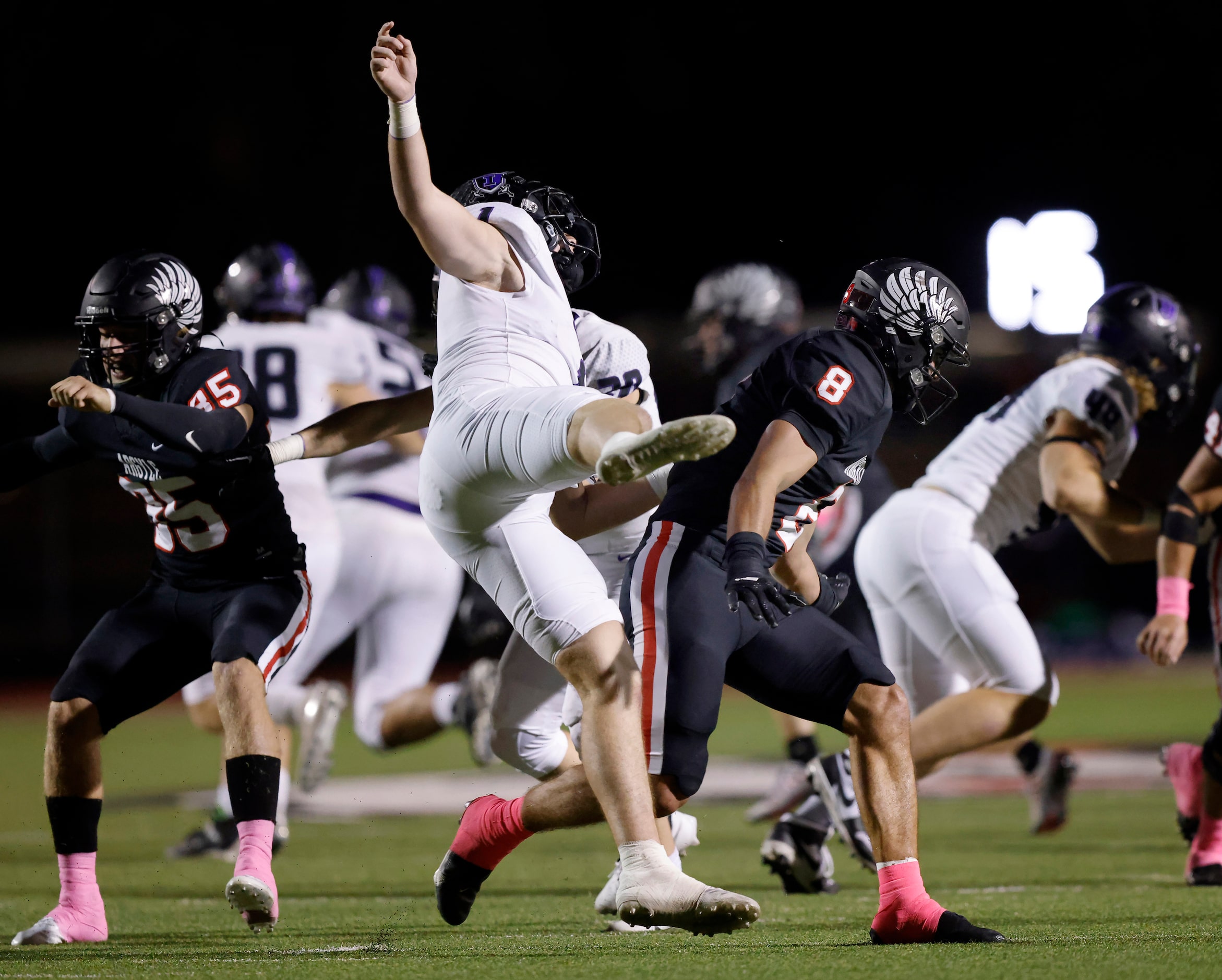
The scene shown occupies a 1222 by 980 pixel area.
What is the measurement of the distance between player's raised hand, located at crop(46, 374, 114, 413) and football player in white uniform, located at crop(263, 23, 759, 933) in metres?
0.81

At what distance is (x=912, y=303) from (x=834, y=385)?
0.42m

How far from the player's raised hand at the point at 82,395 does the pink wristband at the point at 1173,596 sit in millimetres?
3058

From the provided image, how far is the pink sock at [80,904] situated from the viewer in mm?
3717

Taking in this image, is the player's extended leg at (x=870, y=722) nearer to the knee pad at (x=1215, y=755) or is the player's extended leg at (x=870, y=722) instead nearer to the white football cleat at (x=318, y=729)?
the knee pad at (x=1215, y=755)

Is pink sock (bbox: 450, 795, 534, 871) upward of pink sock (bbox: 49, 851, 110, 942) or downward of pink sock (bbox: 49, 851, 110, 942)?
upward

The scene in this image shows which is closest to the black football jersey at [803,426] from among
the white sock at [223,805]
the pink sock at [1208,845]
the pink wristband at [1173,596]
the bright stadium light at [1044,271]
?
the pink wristband at [1173,596]

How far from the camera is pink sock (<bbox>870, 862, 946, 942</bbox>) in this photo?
3271 mm

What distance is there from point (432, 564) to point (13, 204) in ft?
42.8

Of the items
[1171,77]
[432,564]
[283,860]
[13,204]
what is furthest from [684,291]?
[283,860]

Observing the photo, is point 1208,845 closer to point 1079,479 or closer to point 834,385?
point 1079,479

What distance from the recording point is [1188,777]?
4.87 metres

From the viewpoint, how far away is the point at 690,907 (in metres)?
2.97

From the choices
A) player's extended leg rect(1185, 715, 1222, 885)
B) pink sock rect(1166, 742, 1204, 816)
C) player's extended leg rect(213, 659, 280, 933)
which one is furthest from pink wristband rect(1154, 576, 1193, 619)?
player's extended leg rect(213, 659, 280, 933)

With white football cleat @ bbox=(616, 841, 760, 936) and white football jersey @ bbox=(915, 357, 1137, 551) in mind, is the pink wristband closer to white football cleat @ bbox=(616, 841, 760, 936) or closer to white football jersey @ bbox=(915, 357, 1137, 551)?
white football jersey @ bbox=(915, 357, 1137, 551)
